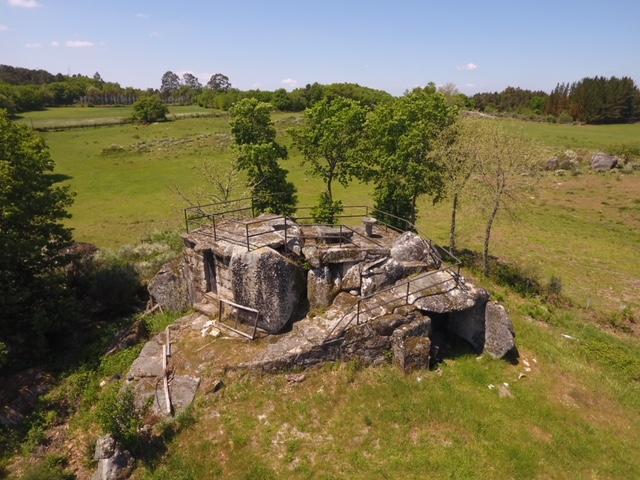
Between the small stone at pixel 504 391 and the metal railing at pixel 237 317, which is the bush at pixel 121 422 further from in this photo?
the small stone at pixel 504 391

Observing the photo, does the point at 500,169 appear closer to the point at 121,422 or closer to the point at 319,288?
the point at 319,288

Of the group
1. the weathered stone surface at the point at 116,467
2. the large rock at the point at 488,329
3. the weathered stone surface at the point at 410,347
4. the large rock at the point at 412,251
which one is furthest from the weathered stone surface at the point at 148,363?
the large rock at the point at 488,329

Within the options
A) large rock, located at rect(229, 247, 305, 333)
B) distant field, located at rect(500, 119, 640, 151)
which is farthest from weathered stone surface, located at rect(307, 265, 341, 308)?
distant field, located at rect(500, 119, 640, 151)

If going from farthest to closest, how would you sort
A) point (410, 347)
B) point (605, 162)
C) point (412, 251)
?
point (605, 162)
point (412, 251)
point (410, 347)

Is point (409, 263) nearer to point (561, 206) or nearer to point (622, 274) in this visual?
point (622, 274)

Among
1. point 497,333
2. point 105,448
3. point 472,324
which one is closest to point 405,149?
point 472,324

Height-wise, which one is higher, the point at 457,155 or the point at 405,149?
the point at 405,149

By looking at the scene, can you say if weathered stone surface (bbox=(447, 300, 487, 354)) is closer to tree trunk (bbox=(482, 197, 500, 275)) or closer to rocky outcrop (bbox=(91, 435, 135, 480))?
tree trunk (bbox=(482, 197, 500, 275))
